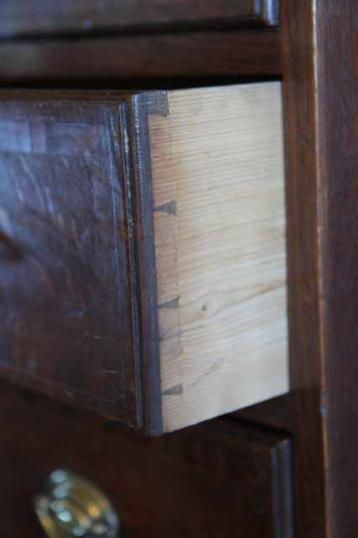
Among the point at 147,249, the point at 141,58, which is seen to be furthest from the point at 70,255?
the point at 141,58

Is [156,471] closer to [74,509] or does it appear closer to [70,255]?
[74,509]

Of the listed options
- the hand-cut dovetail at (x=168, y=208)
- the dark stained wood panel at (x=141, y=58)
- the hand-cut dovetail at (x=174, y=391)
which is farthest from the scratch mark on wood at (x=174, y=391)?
Answer: the dark stained wood panel at (x=141, y=58)

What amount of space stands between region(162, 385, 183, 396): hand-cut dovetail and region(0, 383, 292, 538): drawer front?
9 cm

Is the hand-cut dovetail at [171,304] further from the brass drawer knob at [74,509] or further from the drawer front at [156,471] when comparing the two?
the brass drawer knob at [74,509]

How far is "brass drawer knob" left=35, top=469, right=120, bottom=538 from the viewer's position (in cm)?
72

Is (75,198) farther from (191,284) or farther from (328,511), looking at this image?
(328,511)

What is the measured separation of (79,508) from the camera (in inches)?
28.5

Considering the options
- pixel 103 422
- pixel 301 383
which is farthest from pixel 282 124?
pixel 103 422

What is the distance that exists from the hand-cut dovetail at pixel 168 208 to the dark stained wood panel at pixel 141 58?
0.38 ft

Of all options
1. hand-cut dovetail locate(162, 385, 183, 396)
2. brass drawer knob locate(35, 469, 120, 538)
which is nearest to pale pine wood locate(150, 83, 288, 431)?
hand-cut dovetail locate(162, 385, 183, 396)

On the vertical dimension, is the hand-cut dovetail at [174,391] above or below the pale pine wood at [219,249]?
below

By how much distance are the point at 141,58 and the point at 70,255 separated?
17 cm

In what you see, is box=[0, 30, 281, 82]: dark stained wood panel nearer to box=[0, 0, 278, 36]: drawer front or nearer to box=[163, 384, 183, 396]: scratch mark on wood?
box=[0, 0, 278, 36]: drawer front

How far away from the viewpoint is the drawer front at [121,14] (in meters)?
0.57
